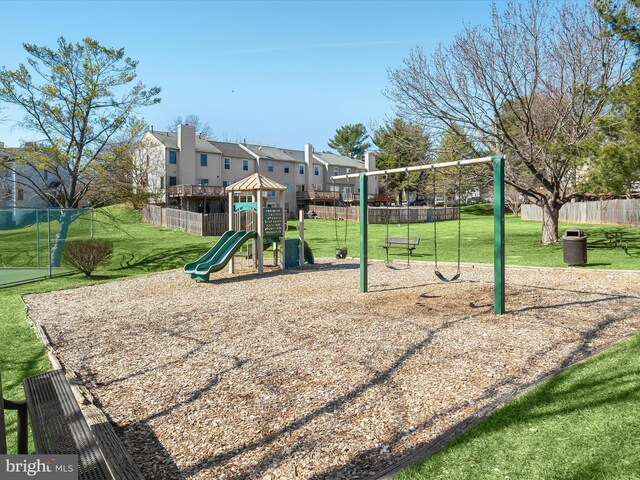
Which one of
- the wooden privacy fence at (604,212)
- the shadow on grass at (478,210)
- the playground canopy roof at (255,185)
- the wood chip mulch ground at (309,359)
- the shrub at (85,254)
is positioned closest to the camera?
the wood chip mulch ground at (309,359)

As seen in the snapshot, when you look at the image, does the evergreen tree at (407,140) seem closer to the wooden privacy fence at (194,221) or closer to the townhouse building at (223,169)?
the wooden privacy fence at (194,221)

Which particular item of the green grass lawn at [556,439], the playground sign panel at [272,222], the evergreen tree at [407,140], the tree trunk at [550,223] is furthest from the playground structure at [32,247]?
the tree trunk at [550,223]

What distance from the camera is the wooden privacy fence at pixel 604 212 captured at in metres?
33.0

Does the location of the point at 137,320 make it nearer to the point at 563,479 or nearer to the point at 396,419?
the point at 396,419

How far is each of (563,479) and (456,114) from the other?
1803 centimetres

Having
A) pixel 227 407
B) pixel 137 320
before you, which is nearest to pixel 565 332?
pixel 227 407

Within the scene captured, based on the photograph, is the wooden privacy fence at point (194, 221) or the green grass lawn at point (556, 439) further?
the wooden privacy fence at point (194, 221)

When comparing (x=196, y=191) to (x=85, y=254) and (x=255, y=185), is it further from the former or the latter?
(x=255, y=185)

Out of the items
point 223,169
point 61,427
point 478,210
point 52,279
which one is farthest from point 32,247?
point 478,210

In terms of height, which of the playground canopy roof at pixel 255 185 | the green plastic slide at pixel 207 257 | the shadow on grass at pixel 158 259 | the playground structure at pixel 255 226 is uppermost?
the playground canopy roof at pixel 255 185

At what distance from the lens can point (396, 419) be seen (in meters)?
4.15

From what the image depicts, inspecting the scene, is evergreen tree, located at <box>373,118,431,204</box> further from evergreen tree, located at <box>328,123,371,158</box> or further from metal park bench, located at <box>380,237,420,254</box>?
evergreen tree, located at <box>328,123,371,158</box>

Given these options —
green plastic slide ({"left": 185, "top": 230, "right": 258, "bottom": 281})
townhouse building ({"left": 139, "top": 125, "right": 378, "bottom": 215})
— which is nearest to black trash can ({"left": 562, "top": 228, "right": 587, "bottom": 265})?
green plastic slide ({"left": 185, "top": 230, "right": 258, "bottom": 281})

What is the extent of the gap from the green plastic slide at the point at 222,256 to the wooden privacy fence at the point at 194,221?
57.4ft
